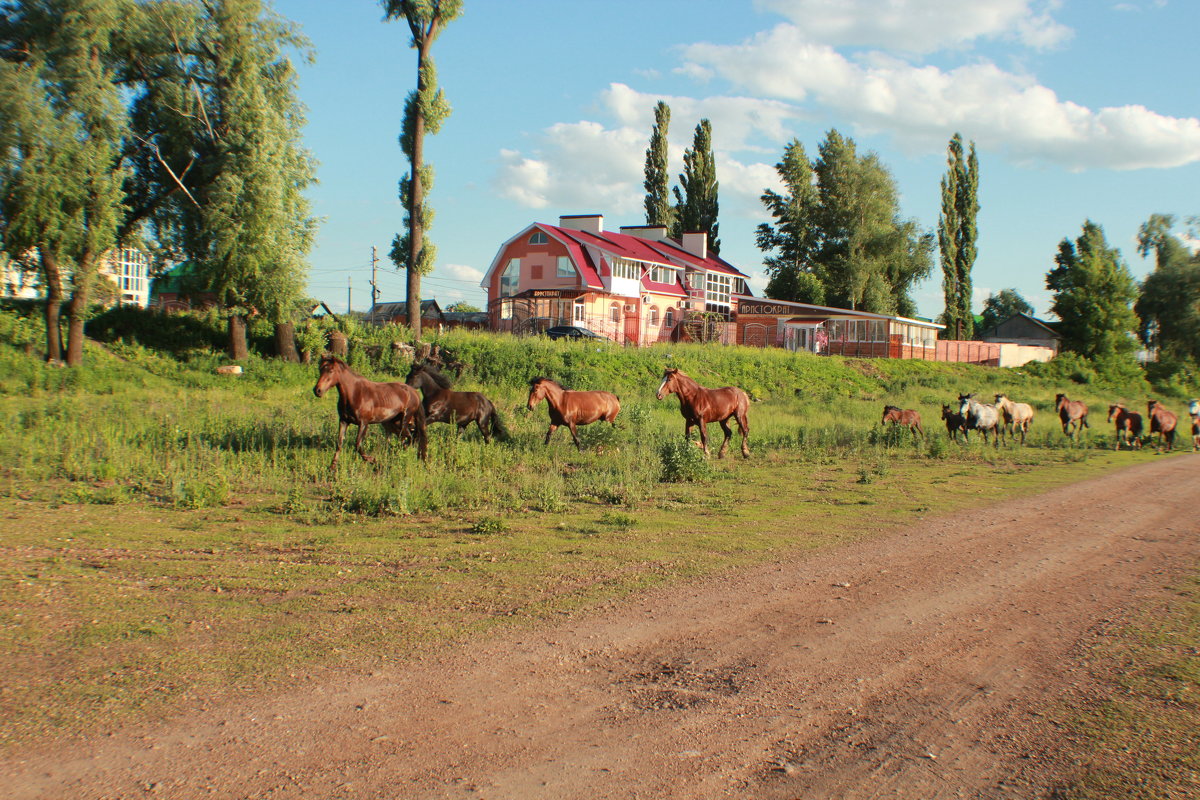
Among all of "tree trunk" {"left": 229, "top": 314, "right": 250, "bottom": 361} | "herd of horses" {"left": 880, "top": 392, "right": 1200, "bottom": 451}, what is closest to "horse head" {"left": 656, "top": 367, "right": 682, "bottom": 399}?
"herd of horses" {"left": 880, "top": 392, "right": 1200, "bottom": 451}

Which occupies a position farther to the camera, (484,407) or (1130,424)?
(1130,424)

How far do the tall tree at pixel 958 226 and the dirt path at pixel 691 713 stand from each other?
72120 mm

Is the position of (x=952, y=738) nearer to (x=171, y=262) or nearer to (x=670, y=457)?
(x=670, y=457)

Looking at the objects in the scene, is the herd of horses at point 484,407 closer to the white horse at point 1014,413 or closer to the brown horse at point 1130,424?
the white horse at point 1014,413

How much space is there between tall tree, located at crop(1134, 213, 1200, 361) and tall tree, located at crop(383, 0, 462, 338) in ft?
191

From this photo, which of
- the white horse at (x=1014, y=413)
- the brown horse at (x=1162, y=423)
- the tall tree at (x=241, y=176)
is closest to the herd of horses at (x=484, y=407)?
the white horse at (x=1014, y=413)

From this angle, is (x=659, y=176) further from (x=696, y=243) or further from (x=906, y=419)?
(x=906, y=419)

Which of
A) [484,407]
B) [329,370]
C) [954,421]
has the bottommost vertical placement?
[954,421]

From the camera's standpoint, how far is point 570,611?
23.9ft

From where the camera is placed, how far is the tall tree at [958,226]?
74000 millimetres

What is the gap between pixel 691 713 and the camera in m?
5.20

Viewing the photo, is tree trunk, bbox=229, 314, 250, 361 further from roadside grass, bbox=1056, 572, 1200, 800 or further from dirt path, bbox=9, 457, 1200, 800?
roadside grass, bbox=1056, 572, 1200, 800

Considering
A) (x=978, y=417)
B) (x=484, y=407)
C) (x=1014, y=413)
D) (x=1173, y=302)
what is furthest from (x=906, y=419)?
(x=1173, y=302)

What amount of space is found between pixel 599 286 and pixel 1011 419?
3420 cm
